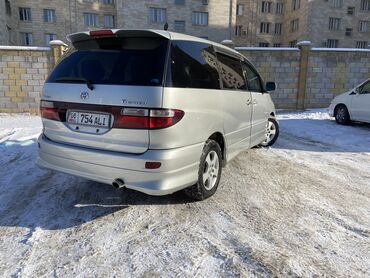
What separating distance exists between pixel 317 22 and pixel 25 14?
36137mm

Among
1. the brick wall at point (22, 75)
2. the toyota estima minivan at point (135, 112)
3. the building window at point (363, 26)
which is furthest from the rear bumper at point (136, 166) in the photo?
the building window at point (363, 26)

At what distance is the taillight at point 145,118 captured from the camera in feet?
8.95

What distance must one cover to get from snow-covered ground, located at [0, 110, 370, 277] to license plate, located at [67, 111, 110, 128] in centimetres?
102

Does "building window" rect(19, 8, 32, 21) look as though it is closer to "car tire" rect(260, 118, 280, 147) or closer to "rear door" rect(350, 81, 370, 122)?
"rear door" rect(350, 81, 370, 122)

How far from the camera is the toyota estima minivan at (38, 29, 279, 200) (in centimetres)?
278

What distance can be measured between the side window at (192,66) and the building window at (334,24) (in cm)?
4293

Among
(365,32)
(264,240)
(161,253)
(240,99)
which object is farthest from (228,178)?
(365,32)

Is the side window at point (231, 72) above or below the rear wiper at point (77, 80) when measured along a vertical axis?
above

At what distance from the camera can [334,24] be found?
39.9 metres

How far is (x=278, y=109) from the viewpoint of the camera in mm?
12656

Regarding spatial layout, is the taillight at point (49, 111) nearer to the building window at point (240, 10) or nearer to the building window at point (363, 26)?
the building window at point (240, 10)

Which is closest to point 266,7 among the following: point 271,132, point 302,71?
point 302,71

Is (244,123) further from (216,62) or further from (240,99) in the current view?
(216,62)

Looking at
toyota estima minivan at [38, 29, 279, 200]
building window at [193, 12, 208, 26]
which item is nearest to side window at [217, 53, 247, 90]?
toyota estima minivan at [38, 29, 279, 200]
